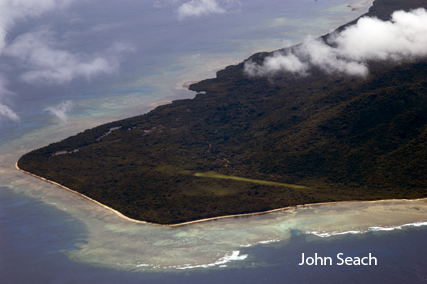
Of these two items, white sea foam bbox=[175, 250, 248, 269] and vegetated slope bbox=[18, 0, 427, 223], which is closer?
white sea foam bbox=[175, 250, 248, 269]

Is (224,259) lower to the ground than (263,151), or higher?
lower

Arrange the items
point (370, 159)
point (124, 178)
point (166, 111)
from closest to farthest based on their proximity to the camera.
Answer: point (370, 159) → point (124, 178) → point (166, 111)

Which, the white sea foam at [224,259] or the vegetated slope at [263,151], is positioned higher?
the vegetated slope at [263,151]

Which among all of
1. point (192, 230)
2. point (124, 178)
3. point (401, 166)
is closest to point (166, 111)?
point (124, 178)

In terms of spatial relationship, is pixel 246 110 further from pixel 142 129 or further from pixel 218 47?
pixel 218 47

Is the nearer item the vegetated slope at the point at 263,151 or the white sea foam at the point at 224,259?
the white sea foam at the point at 224,259

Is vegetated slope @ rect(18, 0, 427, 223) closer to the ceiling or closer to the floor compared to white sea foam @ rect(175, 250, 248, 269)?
closer to the ceiling

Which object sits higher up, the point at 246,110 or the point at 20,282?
the point at 246,110

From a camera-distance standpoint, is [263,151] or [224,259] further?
[263,151]
